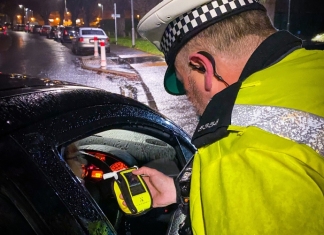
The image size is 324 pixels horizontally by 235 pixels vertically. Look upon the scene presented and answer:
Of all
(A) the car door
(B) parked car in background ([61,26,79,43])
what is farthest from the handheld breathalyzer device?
(B) parked car in background ([61,26,79,43])

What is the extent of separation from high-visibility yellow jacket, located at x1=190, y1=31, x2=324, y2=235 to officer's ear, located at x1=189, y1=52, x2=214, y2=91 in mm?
248

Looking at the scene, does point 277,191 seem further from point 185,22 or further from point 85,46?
point 85,46

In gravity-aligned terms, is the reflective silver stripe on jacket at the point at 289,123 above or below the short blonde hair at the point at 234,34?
below

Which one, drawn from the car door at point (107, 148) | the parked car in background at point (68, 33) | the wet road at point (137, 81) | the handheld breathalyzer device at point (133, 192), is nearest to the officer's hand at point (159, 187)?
the handheld breathalyzer device at point (133, 192)

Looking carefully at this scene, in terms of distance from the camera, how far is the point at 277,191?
859 mm

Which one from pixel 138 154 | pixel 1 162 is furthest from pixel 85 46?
pixel 1 162

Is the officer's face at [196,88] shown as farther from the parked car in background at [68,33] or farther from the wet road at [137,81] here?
the parked car in background at [68,33]

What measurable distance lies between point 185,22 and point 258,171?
0.71m

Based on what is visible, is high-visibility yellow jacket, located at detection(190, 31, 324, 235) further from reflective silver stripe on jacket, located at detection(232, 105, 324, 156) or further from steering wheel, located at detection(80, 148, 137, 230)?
steering wheel, located at detection(80, 148, 137, 230)

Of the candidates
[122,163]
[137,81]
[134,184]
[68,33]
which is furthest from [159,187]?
[68,33]

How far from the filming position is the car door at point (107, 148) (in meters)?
1.29

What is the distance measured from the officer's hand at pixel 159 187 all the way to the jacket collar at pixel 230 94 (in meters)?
0.71

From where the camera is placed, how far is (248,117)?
1024mm

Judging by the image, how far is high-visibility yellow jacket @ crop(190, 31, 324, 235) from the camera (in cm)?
85
